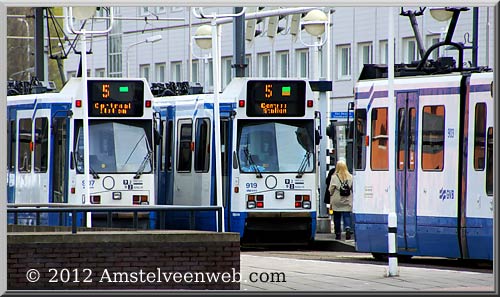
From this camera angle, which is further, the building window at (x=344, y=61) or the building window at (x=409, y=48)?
the building window at (x=344, y=61)

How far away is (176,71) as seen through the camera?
52.2 m

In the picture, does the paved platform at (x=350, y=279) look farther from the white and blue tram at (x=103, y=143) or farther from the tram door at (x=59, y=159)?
the tram door at (x=59, y=159)

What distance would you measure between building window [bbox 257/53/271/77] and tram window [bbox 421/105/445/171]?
27.6 metres

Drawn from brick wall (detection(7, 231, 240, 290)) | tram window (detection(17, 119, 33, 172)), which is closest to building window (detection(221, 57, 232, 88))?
tram window (detection(17, 119, 33, 172))

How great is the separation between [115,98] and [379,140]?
240 inches

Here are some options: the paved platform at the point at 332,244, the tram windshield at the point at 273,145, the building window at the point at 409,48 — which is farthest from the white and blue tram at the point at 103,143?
the building window at the point at 409,48

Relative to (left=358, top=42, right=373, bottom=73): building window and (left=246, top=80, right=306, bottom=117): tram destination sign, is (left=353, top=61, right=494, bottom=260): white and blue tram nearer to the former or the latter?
(left=246, top=80, right=306, bottom=117): tram destination sign

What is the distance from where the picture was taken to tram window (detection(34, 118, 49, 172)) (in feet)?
90.8

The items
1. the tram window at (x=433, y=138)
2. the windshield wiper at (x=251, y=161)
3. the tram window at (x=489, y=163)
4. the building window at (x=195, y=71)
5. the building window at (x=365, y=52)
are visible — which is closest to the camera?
the tram window at (x=489, y=163)

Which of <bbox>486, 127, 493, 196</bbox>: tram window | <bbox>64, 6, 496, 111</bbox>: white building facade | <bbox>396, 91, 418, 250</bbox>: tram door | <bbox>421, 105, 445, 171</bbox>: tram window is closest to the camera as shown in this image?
<bbox>486, 127, 493, 196</bbox>: tram window

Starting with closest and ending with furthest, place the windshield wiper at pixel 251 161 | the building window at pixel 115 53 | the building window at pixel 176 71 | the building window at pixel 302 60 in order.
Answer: the windshield wiper at pixel 251 161 → the building window at pixel 302 60 → the building window at pixel 176 71 → the building window at pixel 115 53

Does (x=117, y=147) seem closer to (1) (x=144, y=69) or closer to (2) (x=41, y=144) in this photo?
(2) (x=41, y=144)

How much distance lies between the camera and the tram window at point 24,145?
28.5 m

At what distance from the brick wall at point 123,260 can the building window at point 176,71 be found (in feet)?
117
